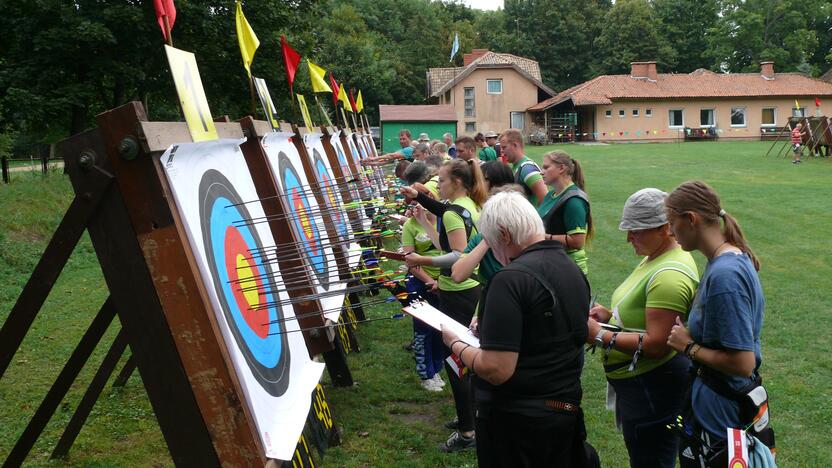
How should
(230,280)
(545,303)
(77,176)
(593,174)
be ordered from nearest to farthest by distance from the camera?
(77,176)
(545,303)
(230,280)
(593,174)

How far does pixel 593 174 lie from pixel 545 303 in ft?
76.3

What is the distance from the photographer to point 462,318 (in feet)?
16.0

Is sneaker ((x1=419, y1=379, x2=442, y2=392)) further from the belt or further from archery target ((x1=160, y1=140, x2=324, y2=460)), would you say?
the belt

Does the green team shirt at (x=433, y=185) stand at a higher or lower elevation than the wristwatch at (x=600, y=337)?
higher

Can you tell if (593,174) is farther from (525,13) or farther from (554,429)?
(525,13)

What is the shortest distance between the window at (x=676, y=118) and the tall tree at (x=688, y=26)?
2120 cm

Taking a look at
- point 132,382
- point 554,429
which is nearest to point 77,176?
point 554,429

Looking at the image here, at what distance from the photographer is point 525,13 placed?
74.1 metres

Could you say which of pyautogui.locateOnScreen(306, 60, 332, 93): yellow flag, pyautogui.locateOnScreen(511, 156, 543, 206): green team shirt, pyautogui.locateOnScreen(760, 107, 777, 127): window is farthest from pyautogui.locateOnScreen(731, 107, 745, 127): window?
pyautogui.locateOnScreen(511, 156, 543, 206): green team shirt

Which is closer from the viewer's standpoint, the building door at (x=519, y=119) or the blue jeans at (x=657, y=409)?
the blue jeans at (x=657, y=409)

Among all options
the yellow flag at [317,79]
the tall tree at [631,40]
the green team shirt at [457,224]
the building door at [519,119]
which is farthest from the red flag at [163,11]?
the tall tree at [631,40]

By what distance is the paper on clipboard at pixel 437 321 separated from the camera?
3164mm

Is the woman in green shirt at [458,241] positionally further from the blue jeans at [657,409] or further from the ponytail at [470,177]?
the blue jeans at [657,409]

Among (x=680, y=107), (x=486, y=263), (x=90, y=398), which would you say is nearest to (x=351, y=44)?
(x=680, y=107)
